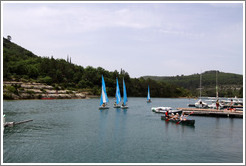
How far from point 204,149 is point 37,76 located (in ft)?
541

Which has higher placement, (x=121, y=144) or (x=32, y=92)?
(x=32, y=92)

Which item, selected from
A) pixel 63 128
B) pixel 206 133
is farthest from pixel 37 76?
pixel 206 133

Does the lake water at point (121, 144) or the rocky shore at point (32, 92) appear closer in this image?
the lake water at point (121, 144)

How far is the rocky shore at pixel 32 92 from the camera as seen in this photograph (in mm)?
123812

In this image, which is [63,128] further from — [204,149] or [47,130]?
[204,149]

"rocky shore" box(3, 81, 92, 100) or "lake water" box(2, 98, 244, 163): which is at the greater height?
"rocky shore" box(3, 81, 92, 100)

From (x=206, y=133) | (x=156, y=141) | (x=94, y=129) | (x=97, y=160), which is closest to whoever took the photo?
(x=97, y=160)

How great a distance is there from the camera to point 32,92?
448 feet

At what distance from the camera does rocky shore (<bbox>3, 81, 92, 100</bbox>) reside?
406ft

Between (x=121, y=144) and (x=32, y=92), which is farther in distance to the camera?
(x=32, y=92)

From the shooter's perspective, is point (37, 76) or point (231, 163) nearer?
point (231, 163)

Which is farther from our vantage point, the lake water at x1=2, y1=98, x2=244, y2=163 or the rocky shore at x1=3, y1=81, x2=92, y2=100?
the rocky shore at x1=3, y1=81, x2=92, y2=100

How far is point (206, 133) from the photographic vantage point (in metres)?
46.5

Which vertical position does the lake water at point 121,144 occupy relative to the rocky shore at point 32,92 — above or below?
below
